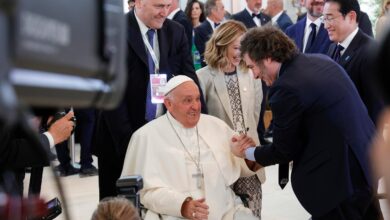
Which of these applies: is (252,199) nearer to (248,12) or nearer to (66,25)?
(66,25)

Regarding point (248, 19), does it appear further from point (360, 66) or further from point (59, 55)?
point (59, 55)

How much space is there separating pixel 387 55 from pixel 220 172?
3.12 m

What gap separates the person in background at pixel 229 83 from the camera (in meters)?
4.49

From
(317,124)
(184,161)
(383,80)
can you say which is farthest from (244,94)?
(383,80)

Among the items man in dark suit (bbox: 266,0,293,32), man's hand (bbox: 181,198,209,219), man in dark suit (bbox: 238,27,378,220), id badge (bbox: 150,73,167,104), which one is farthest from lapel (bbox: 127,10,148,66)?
man in dark suit (bbox: 266,0,293,32)

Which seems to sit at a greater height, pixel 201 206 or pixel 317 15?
pixel 317 15

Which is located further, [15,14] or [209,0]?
[209,0]

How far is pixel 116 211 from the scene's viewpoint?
272 centimetres

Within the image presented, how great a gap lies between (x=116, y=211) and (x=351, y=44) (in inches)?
78.9

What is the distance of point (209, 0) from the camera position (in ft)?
27.0

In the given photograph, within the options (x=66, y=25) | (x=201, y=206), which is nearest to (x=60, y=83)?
(x=66, y=25)

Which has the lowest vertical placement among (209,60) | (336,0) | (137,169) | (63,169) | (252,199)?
(63,169)

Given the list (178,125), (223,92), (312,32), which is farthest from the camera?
(312,32)

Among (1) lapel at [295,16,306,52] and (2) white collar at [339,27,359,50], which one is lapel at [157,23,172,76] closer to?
(2) white collar at [339,27,359,50]
